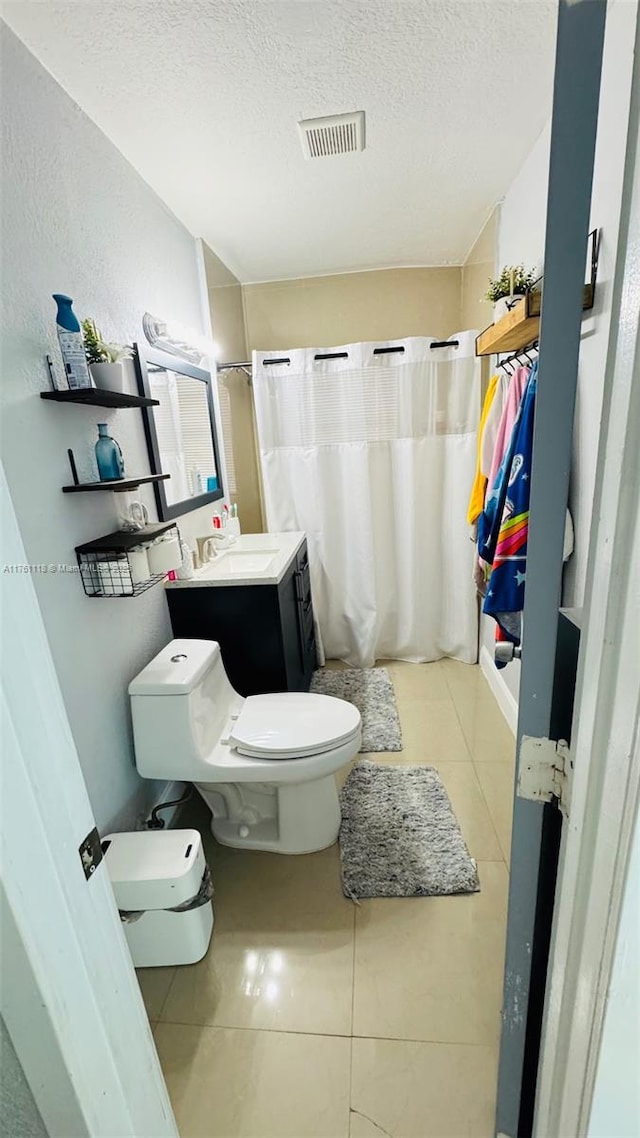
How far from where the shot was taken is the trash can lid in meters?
1.20

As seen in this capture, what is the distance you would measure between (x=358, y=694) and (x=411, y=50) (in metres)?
2.53

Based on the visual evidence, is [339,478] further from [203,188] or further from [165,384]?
[203,188]

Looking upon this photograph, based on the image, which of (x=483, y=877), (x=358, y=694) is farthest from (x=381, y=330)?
(x=483, y=877)

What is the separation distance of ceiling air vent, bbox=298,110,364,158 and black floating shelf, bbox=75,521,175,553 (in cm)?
140

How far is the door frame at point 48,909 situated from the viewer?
0.47m

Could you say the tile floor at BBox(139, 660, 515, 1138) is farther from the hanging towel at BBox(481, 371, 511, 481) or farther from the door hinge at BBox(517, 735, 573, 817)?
the hanging towel at BBox(481, 371, 511, 481)

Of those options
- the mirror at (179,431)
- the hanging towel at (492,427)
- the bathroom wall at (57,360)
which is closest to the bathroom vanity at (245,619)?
the bathroom wall at (57,360)

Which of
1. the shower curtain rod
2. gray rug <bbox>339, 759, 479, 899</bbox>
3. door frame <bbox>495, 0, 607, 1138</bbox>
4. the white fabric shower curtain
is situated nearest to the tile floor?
gray rug <bbox>339, 759, 479, 899</bbox>

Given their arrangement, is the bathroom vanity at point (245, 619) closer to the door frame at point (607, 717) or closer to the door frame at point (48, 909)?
the door frame at point (48, 909)

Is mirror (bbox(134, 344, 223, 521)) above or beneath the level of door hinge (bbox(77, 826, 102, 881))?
above

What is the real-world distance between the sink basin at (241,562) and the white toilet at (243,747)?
1.73ft

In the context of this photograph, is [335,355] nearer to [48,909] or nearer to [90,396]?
[90,396]

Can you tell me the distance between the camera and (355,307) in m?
2.75

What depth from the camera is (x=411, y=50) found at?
4.13ft
